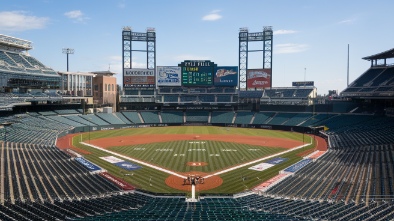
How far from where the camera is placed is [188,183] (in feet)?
108

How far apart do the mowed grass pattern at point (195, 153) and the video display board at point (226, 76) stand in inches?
1468

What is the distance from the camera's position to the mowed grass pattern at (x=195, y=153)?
41.3 meters

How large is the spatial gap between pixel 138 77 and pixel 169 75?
407 inches

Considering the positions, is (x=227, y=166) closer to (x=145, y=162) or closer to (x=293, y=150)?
(x=145, y=162)

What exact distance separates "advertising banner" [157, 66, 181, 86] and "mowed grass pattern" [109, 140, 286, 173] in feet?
121

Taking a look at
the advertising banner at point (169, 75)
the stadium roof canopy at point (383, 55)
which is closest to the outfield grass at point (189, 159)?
the stadium roof canopy at point (383, 55)

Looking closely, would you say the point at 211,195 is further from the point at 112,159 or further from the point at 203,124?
the point at 203,124

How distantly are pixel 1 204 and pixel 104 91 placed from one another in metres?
78.9

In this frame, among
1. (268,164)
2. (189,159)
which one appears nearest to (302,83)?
(268,164)

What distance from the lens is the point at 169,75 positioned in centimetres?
9412

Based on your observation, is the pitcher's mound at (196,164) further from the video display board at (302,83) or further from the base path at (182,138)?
the video display board at (302,83)

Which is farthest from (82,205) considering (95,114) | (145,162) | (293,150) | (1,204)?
(95,114)

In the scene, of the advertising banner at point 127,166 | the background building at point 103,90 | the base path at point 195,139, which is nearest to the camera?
the advertising banner at point 127,166

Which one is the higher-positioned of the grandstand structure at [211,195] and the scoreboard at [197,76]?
the scoreboard at [197,76]
